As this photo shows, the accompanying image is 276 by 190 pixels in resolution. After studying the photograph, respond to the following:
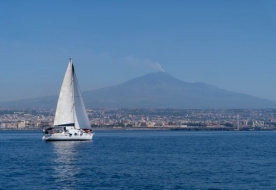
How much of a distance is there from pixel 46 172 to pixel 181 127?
15018cm

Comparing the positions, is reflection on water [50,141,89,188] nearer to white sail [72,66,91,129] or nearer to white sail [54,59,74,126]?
white sail [54,59,74,126]

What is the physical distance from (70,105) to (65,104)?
551mm

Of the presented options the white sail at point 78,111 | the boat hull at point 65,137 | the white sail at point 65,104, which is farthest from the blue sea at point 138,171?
→ the white sail at point 78,111

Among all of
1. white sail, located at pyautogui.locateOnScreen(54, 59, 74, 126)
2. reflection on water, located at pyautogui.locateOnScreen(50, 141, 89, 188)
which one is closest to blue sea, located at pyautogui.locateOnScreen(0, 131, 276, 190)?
reflection on water, located at pyautogui.locateOnScreen(50, 141, 89, 188)

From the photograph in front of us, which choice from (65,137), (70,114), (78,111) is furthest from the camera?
(78,111)

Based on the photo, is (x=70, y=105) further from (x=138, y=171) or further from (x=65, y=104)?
(x=138, y=171)

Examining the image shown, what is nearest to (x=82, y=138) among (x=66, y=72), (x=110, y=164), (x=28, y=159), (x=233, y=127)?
(x=66, y=72)

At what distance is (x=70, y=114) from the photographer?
6625 cm

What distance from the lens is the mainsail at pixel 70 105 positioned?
66.3 m

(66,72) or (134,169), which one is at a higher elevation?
(66,72)

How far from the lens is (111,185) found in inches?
1115

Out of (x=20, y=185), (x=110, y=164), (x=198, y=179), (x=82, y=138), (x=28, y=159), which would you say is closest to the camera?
(x=20, y=185)

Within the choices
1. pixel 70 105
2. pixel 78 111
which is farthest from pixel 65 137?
pixel 70 105

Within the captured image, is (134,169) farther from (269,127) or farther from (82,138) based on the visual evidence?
(269,127)
